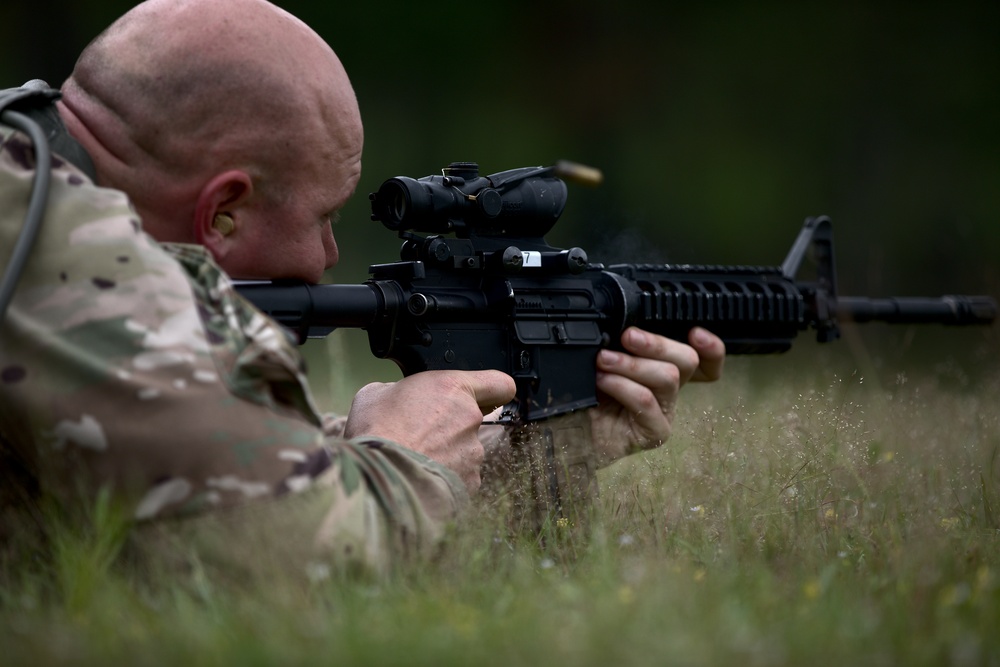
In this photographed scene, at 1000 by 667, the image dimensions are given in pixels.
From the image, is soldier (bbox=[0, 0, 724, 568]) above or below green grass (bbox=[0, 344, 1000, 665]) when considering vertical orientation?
above

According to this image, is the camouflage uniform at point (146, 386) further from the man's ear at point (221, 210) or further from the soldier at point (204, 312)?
the man's ear at point (221, 210)

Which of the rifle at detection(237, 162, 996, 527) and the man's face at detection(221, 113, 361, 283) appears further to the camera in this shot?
the rifle at detection(237, 162, 996, 527)

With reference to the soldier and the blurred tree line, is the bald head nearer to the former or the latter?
the soldier

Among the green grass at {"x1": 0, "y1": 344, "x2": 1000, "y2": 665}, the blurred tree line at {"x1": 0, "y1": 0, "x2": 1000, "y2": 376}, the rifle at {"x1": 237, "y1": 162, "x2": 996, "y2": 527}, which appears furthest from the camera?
the blurred tree line at {"x1": 0, "y1": 0, "x2": 1000, "y2": 376}

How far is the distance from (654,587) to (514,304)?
1138 mm

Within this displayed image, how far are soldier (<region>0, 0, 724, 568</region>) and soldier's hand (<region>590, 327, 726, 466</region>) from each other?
0.51 m

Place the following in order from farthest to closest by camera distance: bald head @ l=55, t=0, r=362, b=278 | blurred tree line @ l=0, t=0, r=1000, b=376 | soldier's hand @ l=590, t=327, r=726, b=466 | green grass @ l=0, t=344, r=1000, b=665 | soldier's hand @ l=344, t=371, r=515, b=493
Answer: blurred tree line @ l=0, t=0, r=1000, b=376 < soldier's hand @ l=590, t=327, r=726, b=466 < soldier's hand @ l=344, t=371, r=515, b=493 < bald head @ l=55, t=0, r=362, b=278 < green grass @ l=0, t=344, r=1000, b=665

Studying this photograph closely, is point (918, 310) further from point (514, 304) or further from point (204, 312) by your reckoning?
point (204, 312)

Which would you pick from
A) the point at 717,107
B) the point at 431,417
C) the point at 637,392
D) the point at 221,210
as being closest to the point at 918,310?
the point at 637,392

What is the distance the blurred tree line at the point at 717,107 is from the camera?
14.5 metres

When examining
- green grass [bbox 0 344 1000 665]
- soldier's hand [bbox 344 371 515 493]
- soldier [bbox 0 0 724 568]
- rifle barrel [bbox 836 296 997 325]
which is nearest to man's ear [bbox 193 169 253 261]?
soldier [bbox 0 0 724 568]

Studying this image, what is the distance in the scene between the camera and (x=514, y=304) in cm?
290

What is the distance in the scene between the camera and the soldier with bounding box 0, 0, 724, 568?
1.83 metres

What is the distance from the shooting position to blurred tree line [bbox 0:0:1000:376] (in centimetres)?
1446
